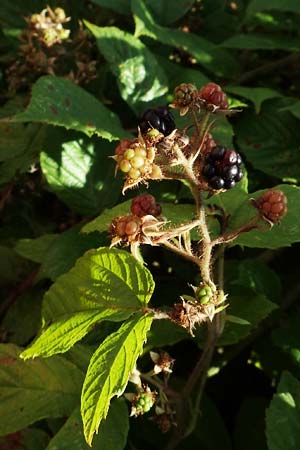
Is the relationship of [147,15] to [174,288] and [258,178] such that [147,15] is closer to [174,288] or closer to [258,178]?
[258,178]

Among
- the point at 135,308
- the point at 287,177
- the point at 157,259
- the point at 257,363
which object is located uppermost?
the point at 135,308

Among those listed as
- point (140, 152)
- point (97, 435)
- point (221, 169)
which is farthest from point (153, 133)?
point (97, 435)

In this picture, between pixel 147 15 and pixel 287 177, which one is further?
pixel 147 15

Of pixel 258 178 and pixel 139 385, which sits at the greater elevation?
pixel 139 385

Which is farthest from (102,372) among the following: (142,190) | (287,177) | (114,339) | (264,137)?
(264,137)

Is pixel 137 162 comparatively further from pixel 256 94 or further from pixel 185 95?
pixel 256 94
